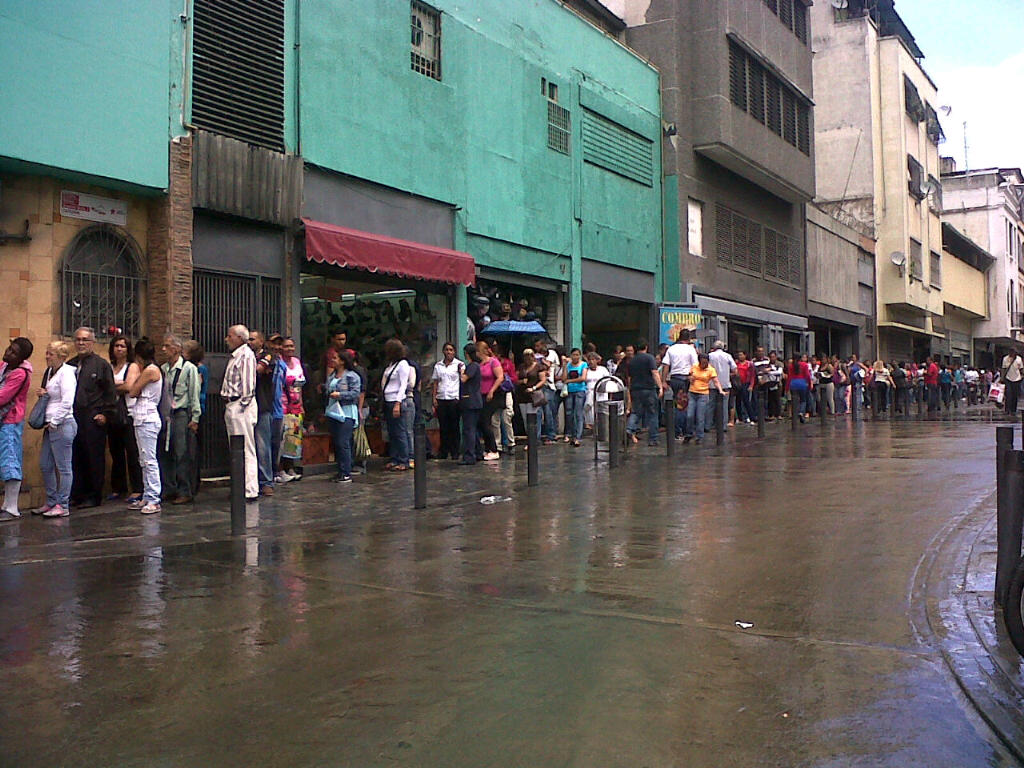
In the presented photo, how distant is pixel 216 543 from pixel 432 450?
26.2 ft

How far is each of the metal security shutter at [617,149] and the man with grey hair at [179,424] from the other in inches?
478

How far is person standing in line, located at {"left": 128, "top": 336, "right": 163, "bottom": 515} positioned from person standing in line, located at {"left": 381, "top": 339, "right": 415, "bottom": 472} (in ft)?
12.1

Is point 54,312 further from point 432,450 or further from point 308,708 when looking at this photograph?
point 308,708

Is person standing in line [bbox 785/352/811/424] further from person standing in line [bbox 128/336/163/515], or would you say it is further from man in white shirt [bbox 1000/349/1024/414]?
person standing in line [bbox 128/336/163/515]

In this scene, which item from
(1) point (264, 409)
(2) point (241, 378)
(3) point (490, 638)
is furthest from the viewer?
(1) point (264, 409)

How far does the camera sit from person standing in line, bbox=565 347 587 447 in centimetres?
1725

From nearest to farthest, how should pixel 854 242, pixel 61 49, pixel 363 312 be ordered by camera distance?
1. pixel 61 49
2. pixel 363 312
3. pixel 854 242

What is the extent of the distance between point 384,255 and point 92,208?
4277 mm

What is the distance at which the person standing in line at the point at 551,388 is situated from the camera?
1694 centimetres

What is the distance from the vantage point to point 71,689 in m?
4.36

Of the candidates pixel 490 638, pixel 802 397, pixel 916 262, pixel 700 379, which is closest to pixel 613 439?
pixel 700 379

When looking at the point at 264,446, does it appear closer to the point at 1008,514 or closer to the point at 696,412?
the point at 1008,514

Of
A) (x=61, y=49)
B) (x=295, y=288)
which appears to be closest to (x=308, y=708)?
(x=61, y=49)

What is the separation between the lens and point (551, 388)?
16.6 meters
